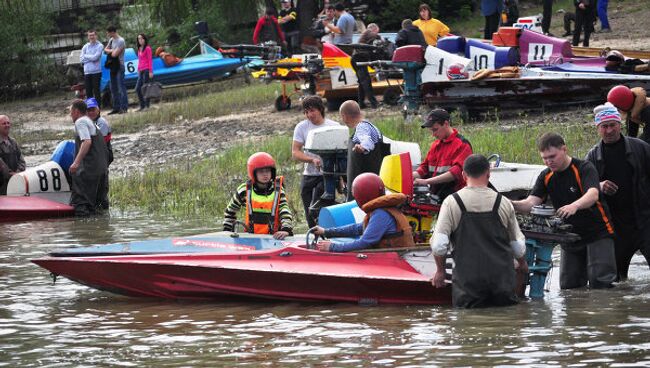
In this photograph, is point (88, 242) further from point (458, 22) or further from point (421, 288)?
point (458, 22)

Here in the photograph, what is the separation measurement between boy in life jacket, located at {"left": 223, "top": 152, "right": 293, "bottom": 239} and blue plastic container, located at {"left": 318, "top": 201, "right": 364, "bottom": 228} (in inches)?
17.1

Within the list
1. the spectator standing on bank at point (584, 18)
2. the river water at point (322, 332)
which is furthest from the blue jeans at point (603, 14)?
the river water at point (322, 332)

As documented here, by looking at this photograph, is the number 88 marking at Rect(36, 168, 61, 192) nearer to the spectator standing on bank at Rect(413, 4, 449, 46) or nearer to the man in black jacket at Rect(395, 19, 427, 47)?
the man in black jacket at Rect(395, 19, 427, 47)

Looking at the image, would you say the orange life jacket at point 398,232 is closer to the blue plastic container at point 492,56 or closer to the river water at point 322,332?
the river water at point 322,332

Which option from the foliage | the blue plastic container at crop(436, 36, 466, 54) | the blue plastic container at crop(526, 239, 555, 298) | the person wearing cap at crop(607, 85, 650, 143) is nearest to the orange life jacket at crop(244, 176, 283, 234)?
the blue plastic container at crop(526, 239, 555, 298)

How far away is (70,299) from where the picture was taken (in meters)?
12.0

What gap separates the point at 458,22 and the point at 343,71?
12.3 metres

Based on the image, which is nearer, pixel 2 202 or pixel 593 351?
pixel 593 351

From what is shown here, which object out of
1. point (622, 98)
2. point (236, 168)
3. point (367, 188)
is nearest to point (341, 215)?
point (367, 188)

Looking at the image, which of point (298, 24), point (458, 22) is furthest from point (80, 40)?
point (458, 22)

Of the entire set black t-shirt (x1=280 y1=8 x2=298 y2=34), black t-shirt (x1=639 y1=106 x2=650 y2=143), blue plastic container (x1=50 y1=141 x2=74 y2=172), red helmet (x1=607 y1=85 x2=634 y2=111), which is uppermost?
black t-shirt (x1=280 y1=8 x2=298 y2=34)

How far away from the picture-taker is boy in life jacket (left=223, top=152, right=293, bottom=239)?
11.9 metres

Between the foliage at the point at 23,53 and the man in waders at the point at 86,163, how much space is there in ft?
61.6

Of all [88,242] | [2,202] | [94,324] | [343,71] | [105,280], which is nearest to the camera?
[94,324]
